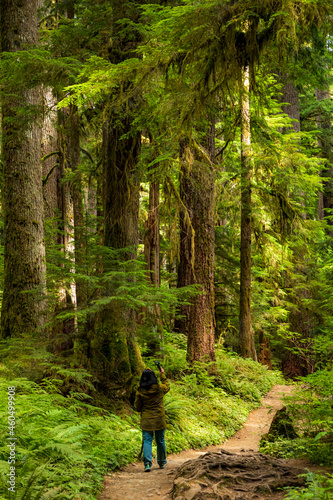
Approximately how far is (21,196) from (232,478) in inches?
262

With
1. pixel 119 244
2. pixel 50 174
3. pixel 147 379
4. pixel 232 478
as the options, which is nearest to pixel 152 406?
pixel 147 379

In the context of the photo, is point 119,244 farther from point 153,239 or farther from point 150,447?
point 153,239

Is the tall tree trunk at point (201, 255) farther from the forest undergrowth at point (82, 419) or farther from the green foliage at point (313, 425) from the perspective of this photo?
the green foliage at point (313, 425)

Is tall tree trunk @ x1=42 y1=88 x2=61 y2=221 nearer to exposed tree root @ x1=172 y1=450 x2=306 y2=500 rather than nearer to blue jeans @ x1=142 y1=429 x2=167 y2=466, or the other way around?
blue jeans @ x1=142 y1=429 x2=167 y2=466

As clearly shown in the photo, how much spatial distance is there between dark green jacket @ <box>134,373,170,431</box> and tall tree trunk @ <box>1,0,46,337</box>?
9.39ft

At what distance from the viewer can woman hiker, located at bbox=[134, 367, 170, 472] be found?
269 inches

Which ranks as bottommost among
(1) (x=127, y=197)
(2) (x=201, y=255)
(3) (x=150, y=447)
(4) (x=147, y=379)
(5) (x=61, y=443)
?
(3) (x=150, y=447)

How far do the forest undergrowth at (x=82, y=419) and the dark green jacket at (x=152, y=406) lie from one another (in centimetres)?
70

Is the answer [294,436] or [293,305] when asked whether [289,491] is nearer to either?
[294,436]

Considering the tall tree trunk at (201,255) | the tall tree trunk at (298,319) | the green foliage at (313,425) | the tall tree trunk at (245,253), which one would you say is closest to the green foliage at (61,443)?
the green foliage at (313,425)

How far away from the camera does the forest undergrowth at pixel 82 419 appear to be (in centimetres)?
476

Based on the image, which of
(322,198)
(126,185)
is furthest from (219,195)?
(322,198)

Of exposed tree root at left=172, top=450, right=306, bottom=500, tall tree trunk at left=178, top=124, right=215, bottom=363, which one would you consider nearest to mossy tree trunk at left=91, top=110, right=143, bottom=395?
tall tree trunk at left=178, top=124, right=215, bottom=363

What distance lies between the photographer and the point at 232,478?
17.6 ft
